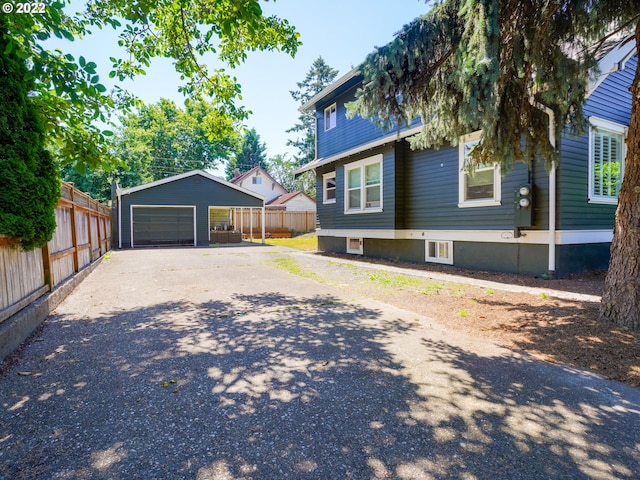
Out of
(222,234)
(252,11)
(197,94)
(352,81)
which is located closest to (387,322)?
(252,11)

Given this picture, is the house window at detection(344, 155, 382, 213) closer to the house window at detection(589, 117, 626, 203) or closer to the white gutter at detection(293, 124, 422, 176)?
the white gutter at detection(293, 124, 422, 176)

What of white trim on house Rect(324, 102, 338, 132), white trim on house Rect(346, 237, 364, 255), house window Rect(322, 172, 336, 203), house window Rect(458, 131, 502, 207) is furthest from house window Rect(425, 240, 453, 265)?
white trim on house Rect(324, 102, 338, 132)

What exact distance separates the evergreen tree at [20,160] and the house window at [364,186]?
8426mm

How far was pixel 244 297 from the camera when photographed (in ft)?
19.7

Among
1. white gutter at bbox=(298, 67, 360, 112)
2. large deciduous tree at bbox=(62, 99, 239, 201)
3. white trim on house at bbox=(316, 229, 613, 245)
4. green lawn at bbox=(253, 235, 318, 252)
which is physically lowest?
green lawn at bbox=(253, 235, 318, 252)

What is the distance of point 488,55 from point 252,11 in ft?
8.87

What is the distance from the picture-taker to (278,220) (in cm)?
2825

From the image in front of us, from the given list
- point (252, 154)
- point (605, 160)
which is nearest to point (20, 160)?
point (605, 160)

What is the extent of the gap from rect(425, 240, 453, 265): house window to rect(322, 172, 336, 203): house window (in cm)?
484

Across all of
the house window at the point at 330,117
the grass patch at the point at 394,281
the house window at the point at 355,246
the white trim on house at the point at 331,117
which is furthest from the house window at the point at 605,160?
the house window at the point at 330,117

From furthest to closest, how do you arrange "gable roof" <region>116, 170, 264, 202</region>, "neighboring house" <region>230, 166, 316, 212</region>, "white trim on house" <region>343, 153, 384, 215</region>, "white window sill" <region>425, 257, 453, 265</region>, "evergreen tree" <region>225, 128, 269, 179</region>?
"evergreen tree" <region>225, 128, 269, 179</region> → "neighboring house" <region>230, 166, 316, 212</region> → "gable roof" <region>116, 170, 264, 202</region> → "white trim on house" <region>343, 153, 384, 215</region> → "white window sill" <region>425, 257, 453, 265</region>

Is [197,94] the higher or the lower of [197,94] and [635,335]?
the higher

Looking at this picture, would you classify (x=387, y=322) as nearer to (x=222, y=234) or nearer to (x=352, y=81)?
(x=352, y=81)

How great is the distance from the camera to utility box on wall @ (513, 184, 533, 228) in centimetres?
718
